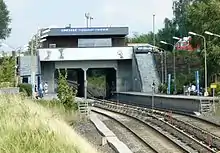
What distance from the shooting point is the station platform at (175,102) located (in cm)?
4093

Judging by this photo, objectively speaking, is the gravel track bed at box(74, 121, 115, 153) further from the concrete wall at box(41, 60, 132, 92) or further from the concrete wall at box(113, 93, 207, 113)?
the concrete wall at box(41, 60, 132, 92)

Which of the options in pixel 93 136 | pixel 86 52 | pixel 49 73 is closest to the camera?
pixel 93 136

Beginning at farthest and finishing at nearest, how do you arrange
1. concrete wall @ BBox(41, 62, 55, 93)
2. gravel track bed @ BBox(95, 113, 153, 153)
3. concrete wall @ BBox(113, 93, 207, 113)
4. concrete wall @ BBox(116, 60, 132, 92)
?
concrete wall @ BBox(116, 60, 132, 92) < concrete wall @ BBox(41, 62, 55, 93) < concrete wall @ BBox(113, 93, 207, 113) < gravel track bed @ BBox(95, 113, 153, 153)

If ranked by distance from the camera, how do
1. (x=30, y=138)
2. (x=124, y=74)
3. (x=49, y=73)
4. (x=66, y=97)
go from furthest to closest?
(x=124, y=74) < (x=49, y=73) < (x=66, y=97) < (x=30, y=138)

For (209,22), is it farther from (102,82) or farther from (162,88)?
(102,82)

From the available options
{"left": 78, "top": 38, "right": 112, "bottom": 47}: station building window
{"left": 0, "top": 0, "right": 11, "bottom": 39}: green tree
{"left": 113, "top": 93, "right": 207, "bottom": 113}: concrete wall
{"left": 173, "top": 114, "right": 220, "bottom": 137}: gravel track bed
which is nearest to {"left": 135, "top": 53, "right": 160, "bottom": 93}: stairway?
{"left": 113, "top": 93, "right": 207, "bottom": 113}: concrete wall

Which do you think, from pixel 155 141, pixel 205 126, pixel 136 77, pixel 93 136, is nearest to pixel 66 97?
pixel 205 126

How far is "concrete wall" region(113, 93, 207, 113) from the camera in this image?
139ft

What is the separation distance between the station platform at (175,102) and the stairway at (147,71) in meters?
4.08

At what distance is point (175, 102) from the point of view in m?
47.2

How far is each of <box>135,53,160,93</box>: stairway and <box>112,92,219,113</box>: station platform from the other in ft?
13.4

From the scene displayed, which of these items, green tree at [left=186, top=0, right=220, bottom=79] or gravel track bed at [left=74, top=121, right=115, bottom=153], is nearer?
gravel track bed at [left=74, top=121, right=115, bottom=153]

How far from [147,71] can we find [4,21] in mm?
47569

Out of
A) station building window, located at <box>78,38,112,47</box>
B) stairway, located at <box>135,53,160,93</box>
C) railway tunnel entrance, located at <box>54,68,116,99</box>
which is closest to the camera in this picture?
stairway, located at <box>135,53,160,93</box>
